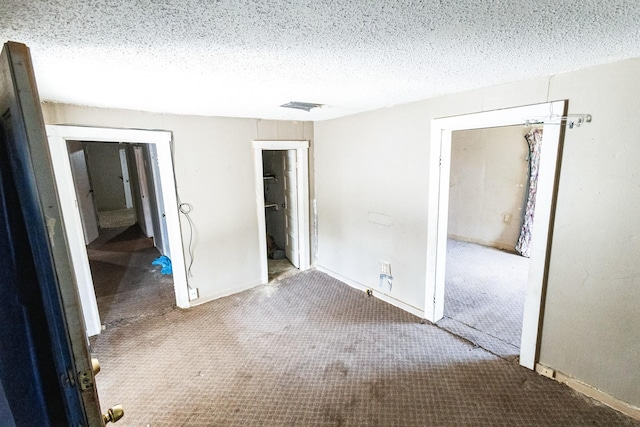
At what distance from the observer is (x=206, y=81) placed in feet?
5.85

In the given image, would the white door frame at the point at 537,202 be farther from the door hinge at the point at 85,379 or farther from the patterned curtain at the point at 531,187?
the patterned curtain at the point at 531,187

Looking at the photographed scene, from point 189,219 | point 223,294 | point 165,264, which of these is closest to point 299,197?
point 189,219

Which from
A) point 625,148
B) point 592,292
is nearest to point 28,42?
point 625,148

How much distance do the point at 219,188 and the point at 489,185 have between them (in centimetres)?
440

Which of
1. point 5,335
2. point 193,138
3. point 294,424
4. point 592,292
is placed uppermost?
point 193,138

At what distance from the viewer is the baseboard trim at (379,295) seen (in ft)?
9.74

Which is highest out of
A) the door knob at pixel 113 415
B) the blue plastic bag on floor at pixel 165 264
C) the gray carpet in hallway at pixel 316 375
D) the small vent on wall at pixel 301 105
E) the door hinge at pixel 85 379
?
the small vent on wall at pixel 301 105

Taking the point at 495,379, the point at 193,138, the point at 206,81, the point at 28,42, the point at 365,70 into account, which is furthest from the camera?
the point at 193,138

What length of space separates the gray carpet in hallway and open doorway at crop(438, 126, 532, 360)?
21.8 inches

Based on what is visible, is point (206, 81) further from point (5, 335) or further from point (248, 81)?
point (5, 335)

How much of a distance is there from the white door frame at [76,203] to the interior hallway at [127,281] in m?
0.29

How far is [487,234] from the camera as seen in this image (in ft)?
17.2

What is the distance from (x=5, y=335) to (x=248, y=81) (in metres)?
1.55

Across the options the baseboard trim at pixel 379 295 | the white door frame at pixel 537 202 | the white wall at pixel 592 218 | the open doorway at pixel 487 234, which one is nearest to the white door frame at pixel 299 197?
the baseboard trim at pixel 379 295
